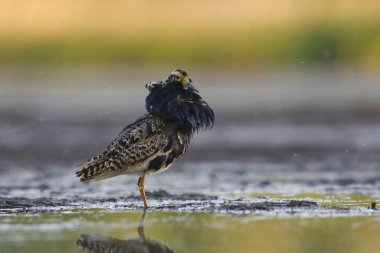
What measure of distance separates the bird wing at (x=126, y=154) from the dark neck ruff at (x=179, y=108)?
0.25 meters

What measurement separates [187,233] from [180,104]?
8.26 feet

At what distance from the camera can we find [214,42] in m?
29.5

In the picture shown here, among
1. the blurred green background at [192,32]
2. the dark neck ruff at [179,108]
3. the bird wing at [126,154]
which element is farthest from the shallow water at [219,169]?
the dark neck ruff at [179,108]

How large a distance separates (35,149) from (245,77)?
40.2ft

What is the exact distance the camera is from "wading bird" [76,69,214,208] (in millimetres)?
10953

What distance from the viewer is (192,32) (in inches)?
1175

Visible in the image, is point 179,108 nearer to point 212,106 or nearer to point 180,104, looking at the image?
point 180,104

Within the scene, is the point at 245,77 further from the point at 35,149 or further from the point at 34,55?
the point at 35,149

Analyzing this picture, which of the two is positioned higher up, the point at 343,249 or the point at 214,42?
the point at 214,42

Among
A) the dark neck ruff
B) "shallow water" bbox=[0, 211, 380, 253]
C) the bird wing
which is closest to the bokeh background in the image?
"shallow water" bbox=[0, 211, 380, 253]

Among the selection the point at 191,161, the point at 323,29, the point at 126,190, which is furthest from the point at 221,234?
the point at 323,29

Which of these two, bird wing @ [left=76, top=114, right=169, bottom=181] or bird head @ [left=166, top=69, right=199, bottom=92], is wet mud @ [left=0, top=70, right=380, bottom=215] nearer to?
bird wing @ [left=76, top=114, right=169, bottom=181]

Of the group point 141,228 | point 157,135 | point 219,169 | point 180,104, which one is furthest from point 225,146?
point 141,228

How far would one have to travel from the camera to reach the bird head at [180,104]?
11.2 metres
